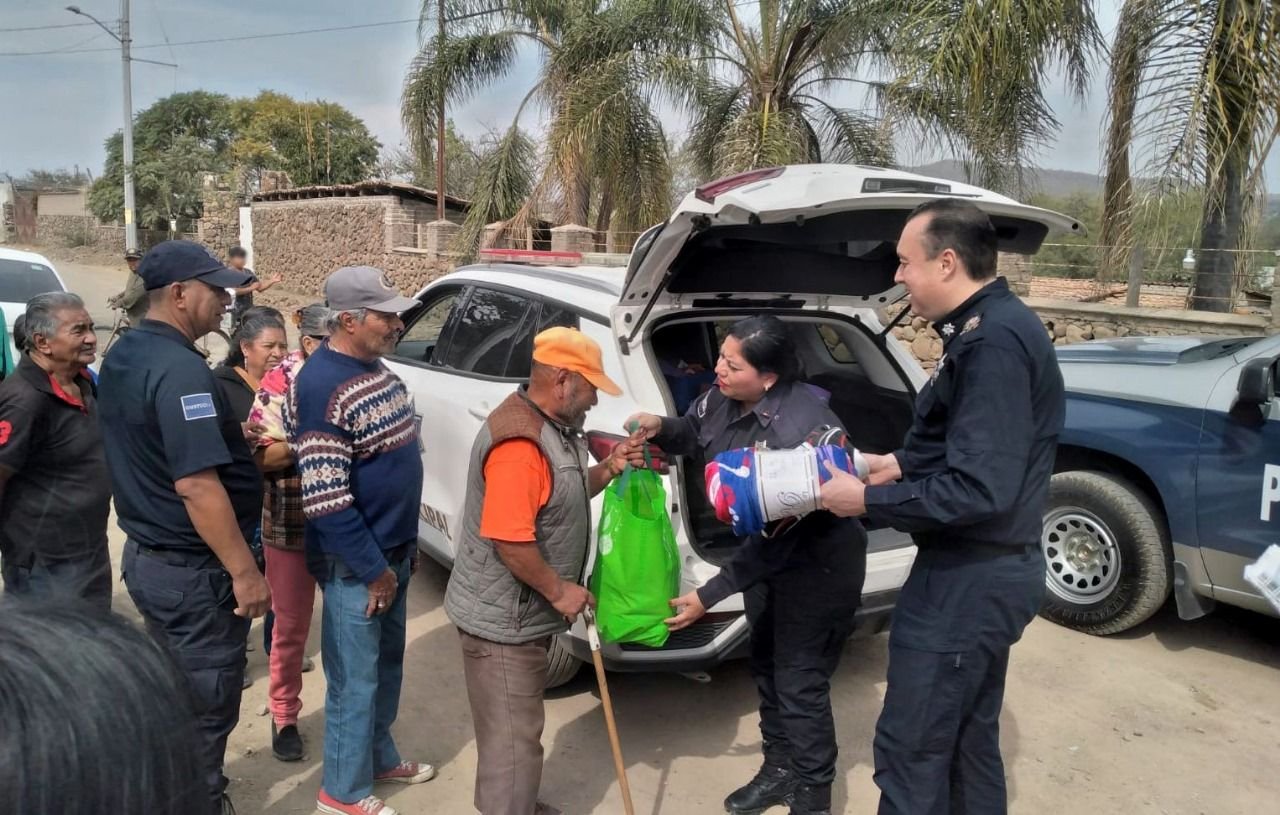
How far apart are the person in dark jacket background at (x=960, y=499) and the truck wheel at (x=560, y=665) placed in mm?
1402

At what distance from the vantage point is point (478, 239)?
46.1 feet

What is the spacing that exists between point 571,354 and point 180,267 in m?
1.07

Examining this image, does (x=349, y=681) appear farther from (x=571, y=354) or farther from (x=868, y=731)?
(x=868, y=731)

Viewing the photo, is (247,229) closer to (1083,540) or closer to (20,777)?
(1083,540)

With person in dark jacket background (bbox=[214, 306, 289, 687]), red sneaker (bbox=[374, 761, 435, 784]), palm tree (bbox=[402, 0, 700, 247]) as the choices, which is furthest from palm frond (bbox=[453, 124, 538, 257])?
red sneaker (bbox=[374, 761, 435, 784])

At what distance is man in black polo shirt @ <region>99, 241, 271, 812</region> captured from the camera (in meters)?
2.31

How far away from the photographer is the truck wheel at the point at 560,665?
341 cm

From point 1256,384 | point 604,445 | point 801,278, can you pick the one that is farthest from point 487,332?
point 1256,384

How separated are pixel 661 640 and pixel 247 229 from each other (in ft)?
80.3

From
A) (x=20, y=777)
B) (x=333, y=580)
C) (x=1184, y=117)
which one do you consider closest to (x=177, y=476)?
(x=333, y=580)

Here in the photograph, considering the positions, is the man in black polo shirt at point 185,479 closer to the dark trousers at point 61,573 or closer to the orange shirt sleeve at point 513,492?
the orange shirt sleeve at point 513,492

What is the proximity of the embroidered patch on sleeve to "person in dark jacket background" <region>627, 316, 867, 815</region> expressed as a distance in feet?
4.21

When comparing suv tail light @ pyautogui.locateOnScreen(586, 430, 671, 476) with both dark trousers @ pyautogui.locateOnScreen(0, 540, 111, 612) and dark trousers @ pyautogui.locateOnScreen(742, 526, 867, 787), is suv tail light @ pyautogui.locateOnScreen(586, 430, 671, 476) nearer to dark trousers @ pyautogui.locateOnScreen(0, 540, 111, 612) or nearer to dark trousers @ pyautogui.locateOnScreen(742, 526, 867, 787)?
dark trousers @ pyautogui.locateOnScreen(742, 526, 867, 787)

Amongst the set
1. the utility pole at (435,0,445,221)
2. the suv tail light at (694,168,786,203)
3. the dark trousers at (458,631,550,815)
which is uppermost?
→ the utility pole at (435,0,445,221)
